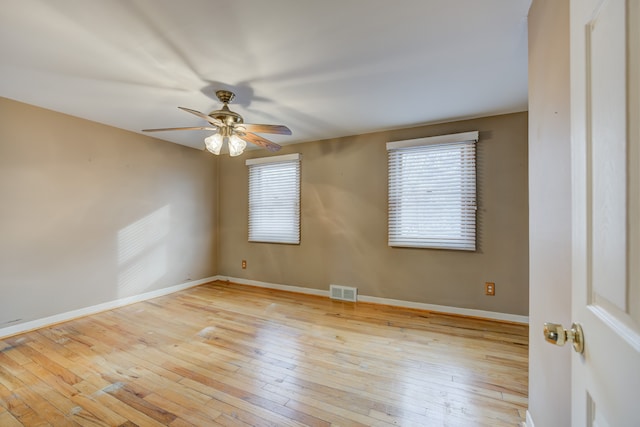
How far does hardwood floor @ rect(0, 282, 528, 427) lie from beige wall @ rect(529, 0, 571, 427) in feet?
1.95

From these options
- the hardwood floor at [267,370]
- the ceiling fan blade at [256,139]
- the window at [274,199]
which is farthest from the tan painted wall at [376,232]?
the ceiling fan blade at [256,139]

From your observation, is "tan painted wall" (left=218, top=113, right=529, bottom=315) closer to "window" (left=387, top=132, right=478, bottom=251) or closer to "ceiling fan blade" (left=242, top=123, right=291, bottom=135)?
"window" (left=387, top=132, right=478, bottom=251)

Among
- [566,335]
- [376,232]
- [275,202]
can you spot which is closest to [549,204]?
[566,335]

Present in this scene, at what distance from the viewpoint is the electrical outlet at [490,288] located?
2924 mm

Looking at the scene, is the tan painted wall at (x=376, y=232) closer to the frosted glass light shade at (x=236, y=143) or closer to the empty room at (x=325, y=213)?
the empty room at (x=325, y=213)

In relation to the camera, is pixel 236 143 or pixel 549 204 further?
pixel 236 143

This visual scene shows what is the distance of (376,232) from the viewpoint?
3.50 metres

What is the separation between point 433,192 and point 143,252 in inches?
155

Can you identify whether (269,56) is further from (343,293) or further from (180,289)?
(180,289)

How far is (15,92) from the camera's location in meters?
2.41

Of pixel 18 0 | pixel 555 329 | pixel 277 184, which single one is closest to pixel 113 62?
pixel 18 0

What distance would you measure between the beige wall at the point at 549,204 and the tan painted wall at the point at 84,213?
4.20m

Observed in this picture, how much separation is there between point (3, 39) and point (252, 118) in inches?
73.5

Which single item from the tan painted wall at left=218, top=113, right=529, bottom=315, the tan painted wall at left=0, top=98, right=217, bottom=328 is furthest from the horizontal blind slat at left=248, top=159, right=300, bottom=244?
the tan painted wall at left=0, top=98, right=217, bottom=328
